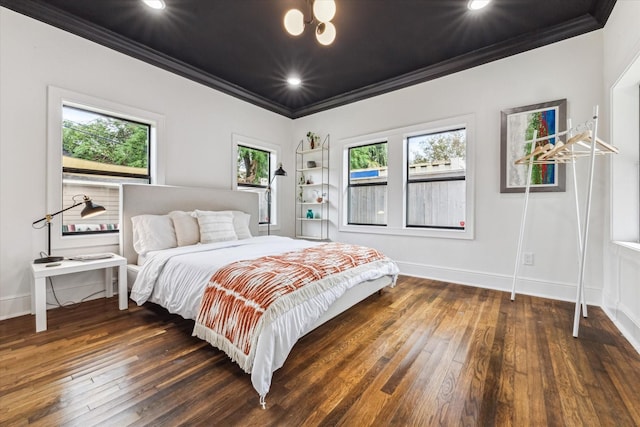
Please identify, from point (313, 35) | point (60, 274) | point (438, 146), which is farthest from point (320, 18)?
point (60, 274)

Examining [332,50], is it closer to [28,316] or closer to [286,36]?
[286,36]

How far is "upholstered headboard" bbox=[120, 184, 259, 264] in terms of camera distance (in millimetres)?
2990

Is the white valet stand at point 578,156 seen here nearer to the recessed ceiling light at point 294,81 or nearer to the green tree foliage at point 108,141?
the recessed ceiling light at point 294,81

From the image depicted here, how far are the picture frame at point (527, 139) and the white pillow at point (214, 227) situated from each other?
11.0ft

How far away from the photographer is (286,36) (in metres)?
3.02

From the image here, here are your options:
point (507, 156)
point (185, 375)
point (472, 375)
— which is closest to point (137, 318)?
point (185, 375)

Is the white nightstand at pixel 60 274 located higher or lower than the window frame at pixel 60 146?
lower

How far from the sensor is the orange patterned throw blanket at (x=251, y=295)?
1.59 m

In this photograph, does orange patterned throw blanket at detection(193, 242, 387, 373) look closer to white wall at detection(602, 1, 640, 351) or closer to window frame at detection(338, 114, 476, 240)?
window frame at detection(338, 114, 476, 240)

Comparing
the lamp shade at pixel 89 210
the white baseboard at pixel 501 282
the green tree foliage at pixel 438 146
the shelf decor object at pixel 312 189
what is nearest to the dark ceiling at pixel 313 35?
the green tree foliage at pixel 438 146

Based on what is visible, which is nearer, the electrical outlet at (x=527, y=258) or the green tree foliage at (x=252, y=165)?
the electrical outlet at (x=527, y=258)

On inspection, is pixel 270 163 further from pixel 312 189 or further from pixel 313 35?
pixel 313 35

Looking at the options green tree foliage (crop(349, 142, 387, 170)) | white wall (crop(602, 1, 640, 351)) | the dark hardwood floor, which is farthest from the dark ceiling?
the dark hardwood floor

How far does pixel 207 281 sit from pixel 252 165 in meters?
3.08
